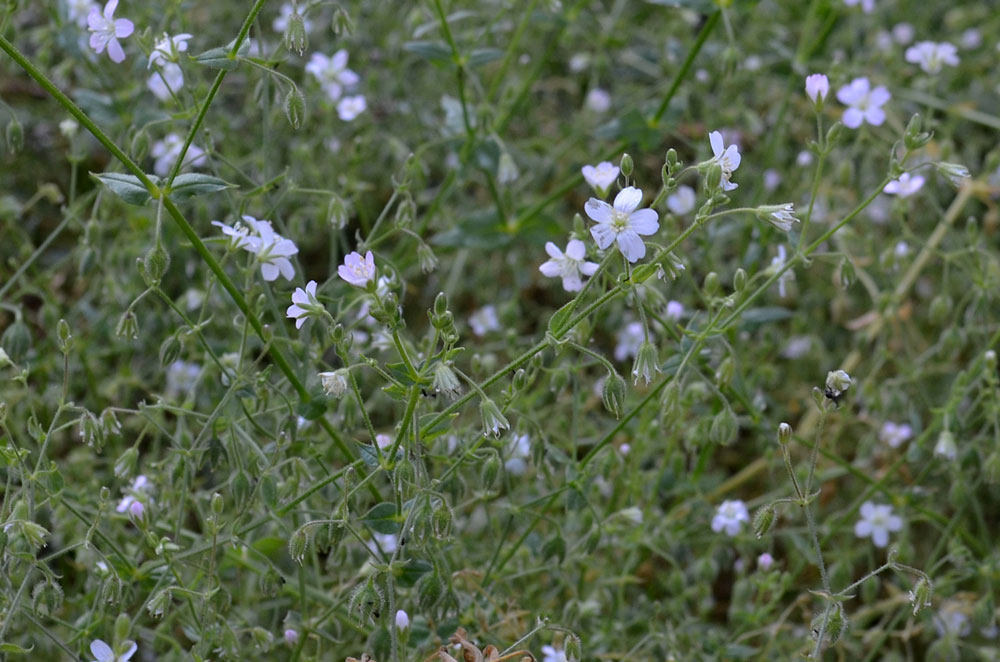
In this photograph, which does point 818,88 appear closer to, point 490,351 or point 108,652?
point 490,351

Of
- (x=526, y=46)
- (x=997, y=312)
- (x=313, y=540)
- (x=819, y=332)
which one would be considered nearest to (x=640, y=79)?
(x=526, y=46)

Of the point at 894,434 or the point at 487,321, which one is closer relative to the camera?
the point at 894,434

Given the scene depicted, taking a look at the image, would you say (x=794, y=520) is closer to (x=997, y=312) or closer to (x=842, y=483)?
(x=842, y=483)

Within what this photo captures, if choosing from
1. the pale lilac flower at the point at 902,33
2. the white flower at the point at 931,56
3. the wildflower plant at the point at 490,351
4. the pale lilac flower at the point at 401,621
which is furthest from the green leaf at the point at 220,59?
the pale lilac flower at the point at 902,33

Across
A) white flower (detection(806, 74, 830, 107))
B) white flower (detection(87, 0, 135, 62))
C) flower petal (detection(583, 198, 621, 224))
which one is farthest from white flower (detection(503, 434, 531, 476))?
white flower (detection(87, 0, 135, 62))

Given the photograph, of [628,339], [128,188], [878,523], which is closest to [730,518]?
[878,523]

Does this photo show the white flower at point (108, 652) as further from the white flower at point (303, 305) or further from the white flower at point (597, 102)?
the white flower at point (597, 102)

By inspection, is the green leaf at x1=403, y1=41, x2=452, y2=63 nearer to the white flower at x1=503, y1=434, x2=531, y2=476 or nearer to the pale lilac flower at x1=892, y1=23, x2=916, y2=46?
the white flower at x1=503, y1=434, x2=531, y2=476
